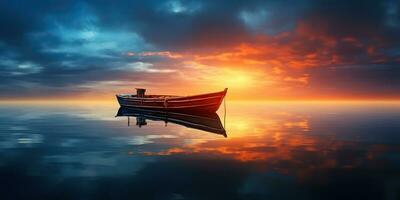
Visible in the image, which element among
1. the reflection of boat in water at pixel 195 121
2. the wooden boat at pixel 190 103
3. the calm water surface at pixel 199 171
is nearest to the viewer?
the calm water surface at pixel 199 171

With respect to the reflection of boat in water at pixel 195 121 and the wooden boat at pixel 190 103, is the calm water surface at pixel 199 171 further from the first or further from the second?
the wooden boat at pixel 190 103

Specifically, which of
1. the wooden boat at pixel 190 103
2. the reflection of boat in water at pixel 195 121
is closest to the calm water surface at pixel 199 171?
the reflection of boat in water at pixel 195 121

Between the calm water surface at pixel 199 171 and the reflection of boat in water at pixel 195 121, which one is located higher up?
the reflection of boat in water at pixel 195 121

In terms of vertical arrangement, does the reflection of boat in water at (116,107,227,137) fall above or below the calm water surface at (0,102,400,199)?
above

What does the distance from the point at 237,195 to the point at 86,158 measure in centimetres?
884

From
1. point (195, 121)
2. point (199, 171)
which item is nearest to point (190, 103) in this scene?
point (195, 121)

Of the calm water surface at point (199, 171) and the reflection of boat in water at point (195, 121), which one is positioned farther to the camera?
the reflection of boat in water at point (195, 121)

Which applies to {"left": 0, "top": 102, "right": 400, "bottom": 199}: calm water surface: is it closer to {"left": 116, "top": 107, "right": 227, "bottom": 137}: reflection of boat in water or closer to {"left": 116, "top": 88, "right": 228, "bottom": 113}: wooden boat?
{"left": 116, "top": 107, "right": 227, "bottom": 137}: reflection of boat in water

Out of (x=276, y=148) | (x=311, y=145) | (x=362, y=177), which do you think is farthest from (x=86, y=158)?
(x=311, y=145)

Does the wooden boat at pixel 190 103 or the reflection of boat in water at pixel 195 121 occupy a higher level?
the wooden boat at pixel 190 103

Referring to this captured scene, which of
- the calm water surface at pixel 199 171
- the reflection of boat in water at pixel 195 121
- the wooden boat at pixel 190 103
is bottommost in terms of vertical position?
A: the calm water surface at pixel 199 171

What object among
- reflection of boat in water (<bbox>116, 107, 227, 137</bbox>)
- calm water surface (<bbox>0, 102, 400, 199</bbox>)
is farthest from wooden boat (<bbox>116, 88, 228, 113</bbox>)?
calm water surface (<bbox>0, 102, 400, 199</bbox>)

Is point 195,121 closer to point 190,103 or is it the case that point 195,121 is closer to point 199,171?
point 190,103

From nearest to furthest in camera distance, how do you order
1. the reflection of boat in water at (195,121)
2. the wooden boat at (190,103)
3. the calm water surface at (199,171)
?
the calm water surface at (199,171), the reflection of boat in water at (195,121), the wooden boat at (190,103)
